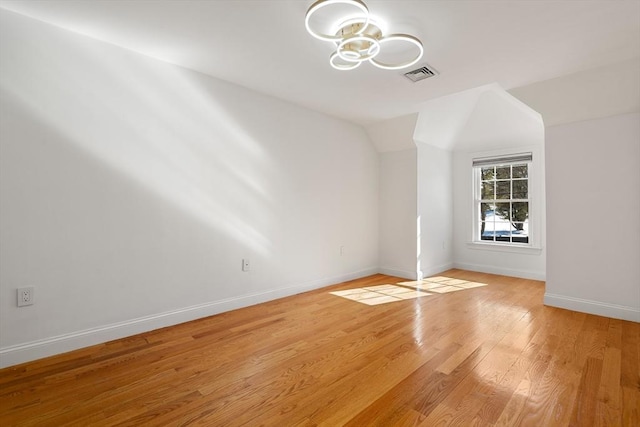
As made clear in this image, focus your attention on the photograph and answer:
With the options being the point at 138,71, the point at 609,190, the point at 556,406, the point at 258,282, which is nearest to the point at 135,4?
the point at 138,71

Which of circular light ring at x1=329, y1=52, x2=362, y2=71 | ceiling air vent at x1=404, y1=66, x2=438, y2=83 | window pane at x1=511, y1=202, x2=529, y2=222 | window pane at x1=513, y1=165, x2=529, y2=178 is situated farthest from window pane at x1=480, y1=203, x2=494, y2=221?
circular light ring at x1=329, y1=52, x2=362, y2=71

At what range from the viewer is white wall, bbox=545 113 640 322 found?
280 cm

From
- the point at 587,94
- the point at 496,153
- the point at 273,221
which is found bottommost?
the point at 273,221

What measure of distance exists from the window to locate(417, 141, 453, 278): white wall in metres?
0.45

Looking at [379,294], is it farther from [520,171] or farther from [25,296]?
[25,296]

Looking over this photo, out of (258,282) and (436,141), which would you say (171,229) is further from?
(436,141)

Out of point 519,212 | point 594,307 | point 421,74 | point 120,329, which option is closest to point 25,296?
point 120,329

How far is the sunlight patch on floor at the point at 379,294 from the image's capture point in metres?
3.44

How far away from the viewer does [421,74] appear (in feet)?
9.45

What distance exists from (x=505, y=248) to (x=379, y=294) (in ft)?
7.99

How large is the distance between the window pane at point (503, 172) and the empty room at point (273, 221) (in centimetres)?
165

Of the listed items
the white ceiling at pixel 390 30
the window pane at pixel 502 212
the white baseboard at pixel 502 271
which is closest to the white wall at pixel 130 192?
the white ceiling at pixel 390 30

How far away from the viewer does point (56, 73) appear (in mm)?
2160

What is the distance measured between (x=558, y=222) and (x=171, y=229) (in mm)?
3897
